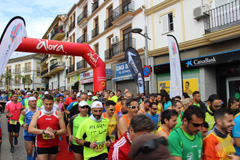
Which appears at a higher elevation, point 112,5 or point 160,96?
point 112,5

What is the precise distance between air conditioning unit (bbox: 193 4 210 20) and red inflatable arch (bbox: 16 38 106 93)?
7752 mm

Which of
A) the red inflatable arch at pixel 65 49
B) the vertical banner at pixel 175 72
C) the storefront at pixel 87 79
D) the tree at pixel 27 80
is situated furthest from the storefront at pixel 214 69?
the tree at pixel 27 80

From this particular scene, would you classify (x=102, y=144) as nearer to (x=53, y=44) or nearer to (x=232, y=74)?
(x=232, y=74)

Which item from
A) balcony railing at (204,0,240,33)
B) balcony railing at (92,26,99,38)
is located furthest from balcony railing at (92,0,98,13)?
balcony railing at (204,0,240,33)

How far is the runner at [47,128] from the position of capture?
12.8 feet

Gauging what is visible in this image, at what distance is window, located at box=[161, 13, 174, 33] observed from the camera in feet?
41.3

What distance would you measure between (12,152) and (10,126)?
37.9 inches

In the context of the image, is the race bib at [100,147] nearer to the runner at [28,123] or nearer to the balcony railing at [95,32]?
the runner at [28,123]

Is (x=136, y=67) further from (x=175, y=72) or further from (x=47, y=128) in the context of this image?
(x=47, y=128)

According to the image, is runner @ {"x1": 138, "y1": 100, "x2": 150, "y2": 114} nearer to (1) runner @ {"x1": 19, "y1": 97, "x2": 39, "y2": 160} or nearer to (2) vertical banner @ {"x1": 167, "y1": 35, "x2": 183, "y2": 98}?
(2) vertical banner @ {"x1": 167, "y1": 35, "x2": 183, "y2": 98}

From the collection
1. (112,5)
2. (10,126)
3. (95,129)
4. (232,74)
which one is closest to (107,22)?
(112,5)

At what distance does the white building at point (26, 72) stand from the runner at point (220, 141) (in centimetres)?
5623

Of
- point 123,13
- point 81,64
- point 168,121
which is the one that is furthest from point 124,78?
point 168,121

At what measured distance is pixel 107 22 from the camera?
19969mm
